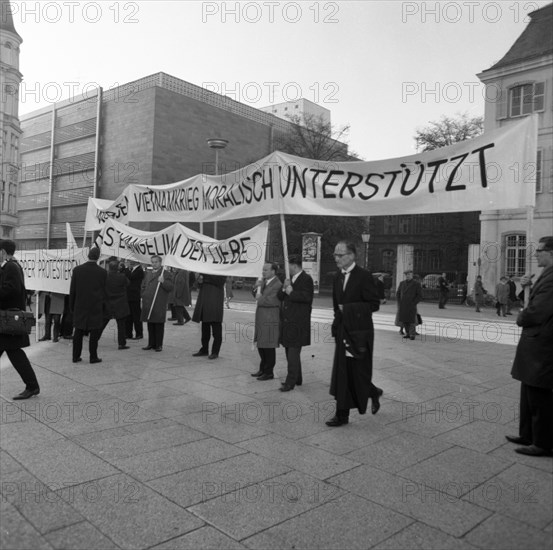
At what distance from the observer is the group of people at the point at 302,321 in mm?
4664

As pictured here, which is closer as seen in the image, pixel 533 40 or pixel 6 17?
pixel 533 40

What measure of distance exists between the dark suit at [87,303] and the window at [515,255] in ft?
77.9

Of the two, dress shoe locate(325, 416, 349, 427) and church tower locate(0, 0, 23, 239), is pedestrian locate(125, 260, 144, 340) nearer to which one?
dress shoe locate(325, 416, 349, 427)

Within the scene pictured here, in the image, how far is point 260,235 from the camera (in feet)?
25.1

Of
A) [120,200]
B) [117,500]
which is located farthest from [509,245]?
[117,500]

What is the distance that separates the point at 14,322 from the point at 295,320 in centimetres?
337

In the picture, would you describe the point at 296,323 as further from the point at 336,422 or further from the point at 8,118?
the point at 8,118

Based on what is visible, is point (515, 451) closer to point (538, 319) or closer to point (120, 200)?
point (538, 319)

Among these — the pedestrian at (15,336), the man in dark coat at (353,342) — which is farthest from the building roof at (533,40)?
the pedestrian at (15,336)

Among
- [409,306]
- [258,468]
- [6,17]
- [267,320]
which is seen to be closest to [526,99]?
[409,306]

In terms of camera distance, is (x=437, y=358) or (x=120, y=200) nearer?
(x=437, y=358)

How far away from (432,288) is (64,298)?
26098 mm

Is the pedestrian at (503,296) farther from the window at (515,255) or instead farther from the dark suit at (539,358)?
the dark suit at (539,358)

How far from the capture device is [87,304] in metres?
8.59
